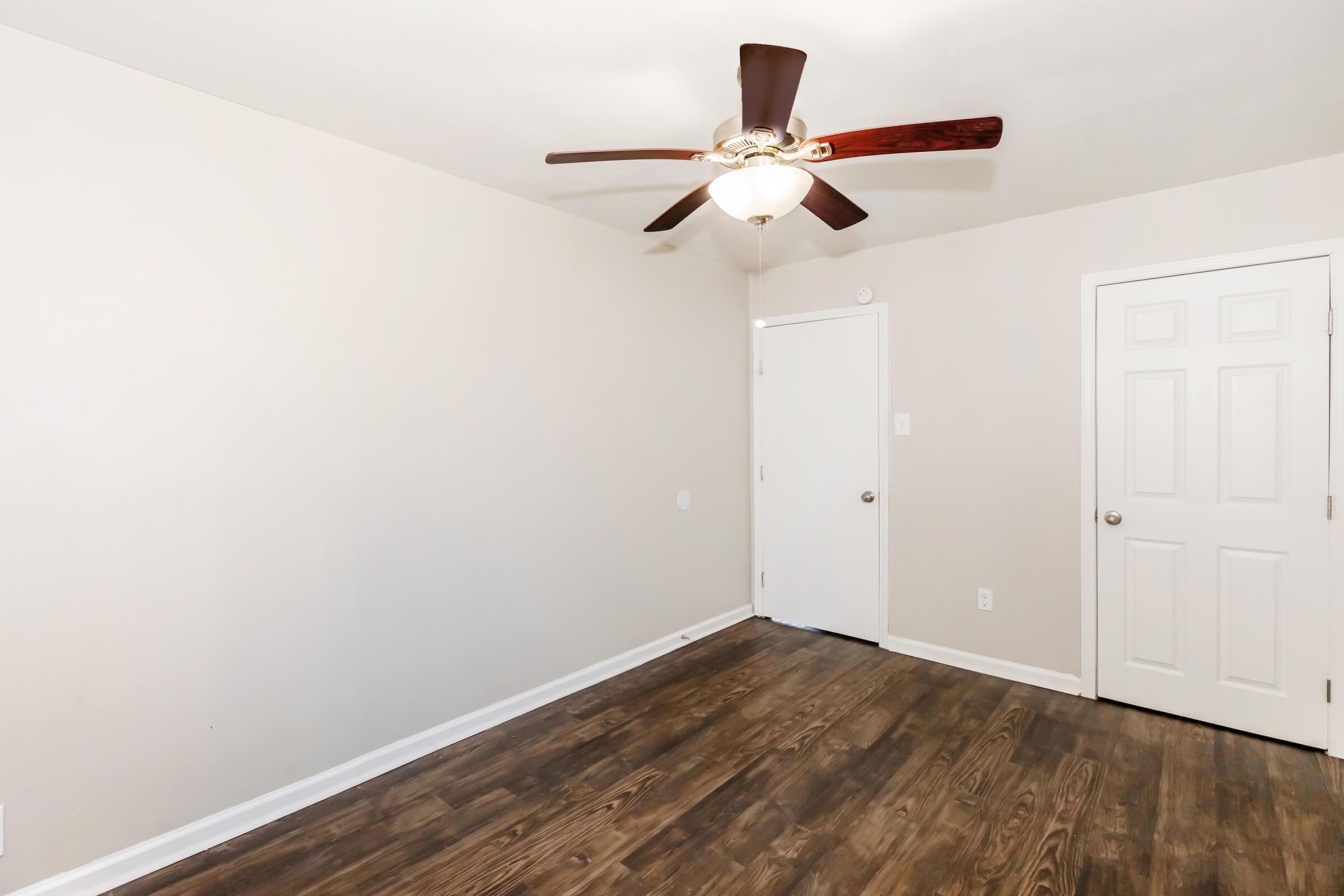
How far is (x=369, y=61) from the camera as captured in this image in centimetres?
186

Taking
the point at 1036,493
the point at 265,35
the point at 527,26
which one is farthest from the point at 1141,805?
the point at 265,35

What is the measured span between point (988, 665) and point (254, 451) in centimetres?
355

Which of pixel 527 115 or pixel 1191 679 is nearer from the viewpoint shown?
pixel 527 115

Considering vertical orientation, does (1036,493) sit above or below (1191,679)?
above

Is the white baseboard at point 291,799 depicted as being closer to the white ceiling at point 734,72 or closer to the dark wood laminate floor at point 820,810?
the dark wood laminate floor at point 820,810

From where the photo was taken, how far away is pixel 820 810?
2244mm

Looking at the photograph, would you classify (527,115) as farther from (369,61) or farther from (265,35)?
(265,35)

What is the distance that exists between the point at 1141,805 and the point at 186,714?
3238mm

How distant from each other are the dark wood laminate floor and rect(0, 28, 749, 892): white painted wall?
34 cm

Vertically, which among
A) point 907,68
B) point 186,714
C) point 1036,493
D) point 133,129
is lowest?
point 186,714

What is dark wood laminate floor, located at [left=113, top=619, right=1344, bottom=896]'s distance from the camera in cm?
191

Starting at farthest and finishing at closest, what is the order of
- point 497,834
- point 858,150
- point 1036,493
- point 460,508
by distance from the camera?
1. point 1036,493
2. point 460,508
3. point 497,834
4. point 858,150

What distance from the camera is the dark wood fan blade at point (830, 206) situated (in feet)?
6.32

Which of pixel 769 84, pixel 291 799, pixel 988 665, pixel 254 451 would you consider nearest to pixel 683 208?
pixel 769 84
